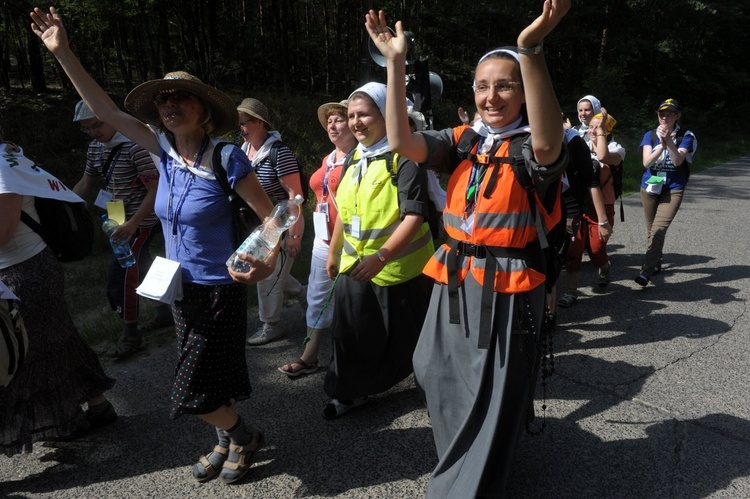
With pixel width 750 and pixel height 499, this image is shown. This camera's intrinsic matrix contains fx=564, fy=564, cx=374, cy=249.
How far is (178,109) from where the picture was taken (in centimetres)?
265

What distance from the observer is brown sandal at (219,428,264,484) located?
2820mm

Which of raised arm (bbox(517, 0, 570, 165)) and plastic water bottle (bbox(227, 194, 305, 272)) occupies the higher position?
raised arm (bbox(517, 0, 570, 165))

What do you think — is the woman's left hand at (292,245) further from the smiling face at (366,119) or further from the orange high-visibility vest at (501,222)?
the orange high-visibility vest at (501,222)

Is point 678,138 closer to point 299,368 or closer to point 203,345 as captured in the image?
point 299,368

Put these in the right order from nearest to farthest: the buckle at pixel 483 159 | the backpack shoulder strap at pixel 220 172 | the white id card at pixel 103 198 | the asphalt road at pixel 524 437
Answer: the buckle at pixel 483 159 → the backpack shoulder strap at pixel 220 172 → the asphalt road at pixel 524 437 → the white id card at pixel 103 198

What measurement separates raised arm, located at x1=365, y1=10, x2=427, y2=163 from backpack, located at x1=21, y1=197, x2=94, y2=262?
183cm

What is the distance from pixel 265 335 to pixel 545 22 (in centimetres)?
350

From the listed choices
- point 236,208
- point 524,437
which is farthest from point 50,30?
point 524,437

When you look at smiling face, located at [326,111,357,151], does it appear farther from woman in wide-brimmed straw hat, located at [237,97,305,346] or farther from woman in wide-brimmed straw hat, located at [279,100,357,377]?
woman in wide-brimmed straw hat, located at [237,97,305,346]

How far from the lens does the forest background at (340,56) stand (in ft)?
43.4

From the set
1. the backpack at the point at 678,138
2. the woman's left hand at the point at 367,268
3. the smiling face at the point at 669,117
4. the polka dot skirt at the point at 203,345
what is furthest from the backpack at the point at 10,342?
the backpack at the point at 678,138

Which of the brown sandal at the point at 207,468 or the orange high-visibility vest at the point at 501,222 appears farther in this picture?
the brown sandal at the point at 207,468

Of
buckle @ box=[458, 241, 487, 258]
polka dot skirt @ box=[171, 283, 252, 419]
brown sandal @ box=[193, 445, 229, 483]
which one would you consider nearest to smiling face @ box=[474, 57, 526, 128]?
buckle @ box=[458, 241, 487, 258]

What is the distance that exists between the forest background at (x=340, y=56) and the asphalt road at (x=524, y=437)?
8169 millimetres
